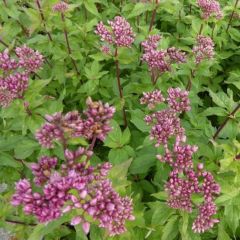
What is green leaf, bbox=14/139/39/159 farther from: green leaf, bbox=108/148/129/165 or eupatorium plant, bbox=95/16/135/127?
eupatorium plant, bbox=95/16/135/127

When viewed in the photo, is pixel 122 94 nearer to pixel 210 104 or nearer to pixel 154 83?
pixel 154 83

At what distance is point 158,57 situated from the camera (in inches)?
177

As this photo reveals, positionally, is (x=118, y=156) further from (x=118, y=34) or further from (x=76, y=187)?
(x=76, y=187)

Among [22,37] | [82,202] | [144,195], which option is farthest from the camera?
[22,37]

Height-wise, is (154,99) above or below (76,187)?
below

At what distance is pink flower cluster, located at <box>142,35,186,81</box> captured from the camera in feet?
14.8

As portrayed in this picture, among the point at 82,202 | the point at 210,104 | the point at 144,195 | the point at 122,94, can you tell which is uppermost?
the point at 82,202

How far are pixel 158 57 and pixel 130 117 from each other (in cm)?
112

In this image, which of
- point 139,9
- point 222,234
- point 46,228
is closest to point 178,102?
point 222,234

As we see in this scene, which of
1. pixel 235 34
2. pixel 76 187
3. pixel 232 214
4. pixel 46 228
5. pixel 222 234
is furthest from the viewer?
pixel 235 34

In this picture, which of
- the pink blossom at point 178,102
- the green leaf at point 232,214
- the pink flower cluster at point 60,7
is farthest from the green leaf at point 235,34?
the green leaf at point 232,214

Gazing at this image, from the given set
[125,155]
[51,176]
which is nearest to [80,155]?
[51,176]

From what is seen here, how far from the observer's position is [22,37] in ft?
19.7

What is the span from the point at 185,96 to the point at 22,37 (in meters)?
3.13
